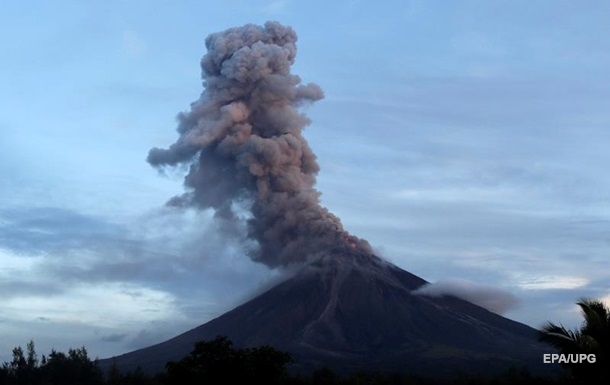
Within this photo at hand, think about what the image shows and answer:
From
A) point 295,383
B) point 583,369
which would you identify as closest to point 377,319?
point 295,383

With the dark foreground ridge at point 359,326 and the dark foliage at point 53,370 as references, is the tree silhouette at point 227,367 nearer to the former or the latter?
the dark foliage at point 53,370

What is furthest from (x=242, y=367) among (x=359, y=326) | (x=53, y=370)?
(x=359, y=326)

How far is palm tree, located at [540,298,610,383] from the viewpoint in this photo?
69.1 ft

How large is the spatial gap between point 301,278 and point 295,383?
10156 cm

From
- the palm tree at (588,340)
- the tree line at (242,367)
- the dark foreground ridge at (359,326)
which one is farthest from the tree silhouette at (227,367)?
the dark foreground ridge at (359,326)

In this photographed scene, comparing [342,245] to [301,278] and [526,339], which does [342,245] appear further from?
[526,339]

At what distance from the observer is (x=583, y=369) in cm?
2144

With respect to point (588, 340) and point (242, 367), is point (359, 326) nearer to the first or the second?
point (242, 367)

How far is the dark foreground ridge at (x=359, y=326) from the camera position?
124m

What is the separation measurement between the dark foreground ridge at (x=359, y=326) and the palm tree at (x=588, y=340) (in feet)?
311

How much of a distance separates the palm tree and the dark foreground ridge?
311 ft

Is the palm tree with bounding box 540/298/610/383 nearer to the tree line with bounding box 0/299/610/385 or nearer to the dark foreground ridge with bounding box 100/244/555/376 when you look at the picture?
the tree line with bounding box 0/299/610/385

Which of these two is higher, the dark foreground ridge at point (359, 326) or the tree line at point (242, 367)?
the dark foreground ridge at point (359, 326)

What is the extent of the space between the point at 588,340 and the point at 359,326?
4705 inches
